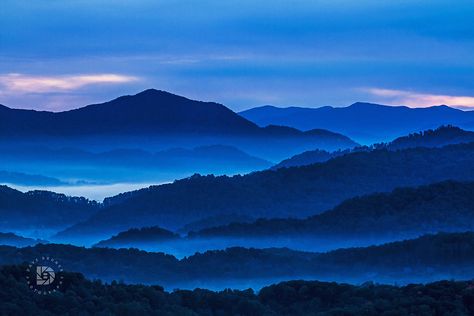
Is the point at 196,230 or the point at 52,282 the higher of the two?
the point at 196,230

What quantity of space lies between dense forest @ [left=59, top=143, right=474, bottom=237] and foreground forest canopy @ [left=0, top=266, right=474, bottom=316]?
11429 cm

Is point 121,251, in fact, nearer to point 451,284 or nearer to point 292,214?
point 451,284

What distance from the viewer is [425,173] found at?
518ft

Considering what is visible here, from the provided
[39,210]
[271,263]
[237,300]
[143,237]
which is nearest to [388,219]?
[271,263]

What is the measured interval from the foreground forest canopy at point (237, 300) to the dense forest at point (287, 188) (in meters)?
114

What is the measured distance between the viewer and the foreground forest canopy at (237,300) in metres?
29.6

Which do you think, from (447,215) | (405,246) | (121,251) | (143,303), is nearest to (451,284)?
(143,303)

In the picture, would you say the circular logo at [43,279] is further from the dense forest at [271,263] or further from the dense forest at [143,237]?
the dense forest at [143,237]

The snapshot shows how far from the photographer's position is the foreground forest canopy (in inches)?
1167

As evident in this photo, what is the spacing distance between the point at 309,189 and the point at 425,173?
53.0 feet

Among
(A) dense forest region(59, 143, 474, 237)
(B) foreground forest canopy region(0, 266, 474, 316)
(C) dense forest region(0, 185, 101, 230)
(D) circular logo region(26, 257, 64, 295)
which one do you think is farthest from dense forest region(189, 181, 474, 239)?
(D) circular logo region(26, 257, 64, 295)

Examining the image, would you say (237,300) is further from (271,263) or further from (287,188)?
(287,188)

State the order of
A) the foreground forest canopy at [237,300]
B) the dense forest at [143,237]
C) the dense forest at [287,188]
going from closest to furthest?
1. the foreground forest canopy at [237,300]
2. the dense forest at [143,237]
3. the dense forest at [287,188]

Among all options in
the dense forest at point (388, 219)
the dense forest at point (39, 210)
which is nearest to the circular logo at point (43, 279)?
the dense forest at point (388, 219)
